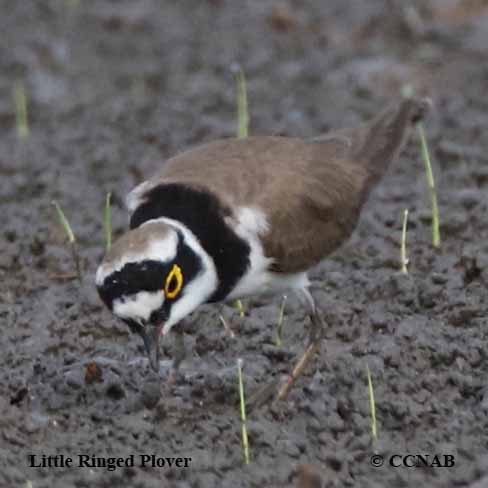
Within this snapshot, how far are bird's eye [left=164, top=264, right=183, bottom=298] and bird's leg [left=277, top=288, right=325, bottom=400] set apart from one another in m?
0.83

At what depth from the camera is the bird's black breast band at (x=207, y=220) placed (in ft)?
20.4

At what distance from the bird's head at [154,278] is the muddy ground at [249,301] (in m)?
0.53

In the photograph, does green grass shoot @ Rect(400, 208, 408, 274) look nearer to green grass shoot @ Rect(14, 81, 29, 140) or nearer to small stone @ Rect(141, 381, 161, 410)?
small stone @ Rect(141, 381, 161, 410)

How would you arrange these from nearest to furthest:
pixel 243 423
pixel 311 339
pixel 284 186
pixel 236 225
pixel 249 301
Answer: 1. pixel 243 423
2. pixel 236 225
3. pixel 284 186
4. pixel 311 339
5. pixel 249 301

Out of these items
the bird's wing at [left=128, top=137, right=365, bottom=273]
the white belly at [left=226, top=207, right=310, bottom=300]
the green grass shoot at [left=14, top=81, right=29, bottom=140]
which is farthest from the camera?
the green grass shoot at [left=14, top=81, right=29, bottom=140]

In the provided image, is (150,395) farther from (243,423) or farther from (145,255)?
(145,255)

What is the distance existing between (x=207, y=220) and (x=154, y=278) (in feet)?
1.73

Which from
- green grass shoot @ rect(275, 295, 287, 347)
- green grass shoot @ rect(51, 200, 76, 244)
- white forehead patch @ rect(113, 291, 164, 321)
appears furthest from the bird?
green grass shoot @ rect(51, 200, 76, 244)

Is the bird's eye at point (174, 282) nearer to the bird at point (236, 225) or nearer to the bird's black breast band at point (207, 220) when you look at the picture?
the bird at point (236, 225)

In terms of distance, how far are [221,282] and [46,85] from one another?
15.7 ft

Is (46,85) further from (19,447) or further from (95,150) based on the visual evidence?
(19,447)

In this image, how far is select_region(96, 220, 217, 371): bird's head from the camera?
578cm

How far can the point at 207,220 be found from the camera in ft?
20.5

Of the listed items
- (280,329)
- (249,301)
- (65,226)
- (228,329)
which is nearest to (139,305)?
(228,329)
